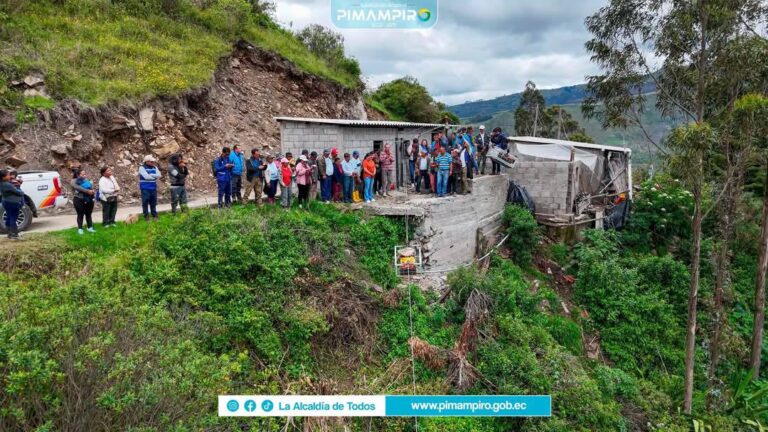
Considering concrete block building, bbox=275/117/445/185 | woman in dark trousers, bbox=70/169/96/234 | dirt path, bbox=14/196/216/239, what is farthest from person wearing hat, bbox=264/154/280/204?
woman in dark trousers, bbox=70/169/96/234

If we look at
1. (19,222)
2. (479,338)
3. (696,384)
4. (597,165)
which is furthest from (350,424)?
(597,165)

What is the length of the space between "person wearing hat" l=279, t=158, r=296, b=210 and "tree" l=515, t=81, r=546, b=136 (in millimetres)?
35409

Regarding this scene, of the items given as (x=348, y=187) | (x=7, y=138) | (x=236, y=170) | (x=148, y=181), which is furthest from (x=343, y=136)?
(x=7, y=138)

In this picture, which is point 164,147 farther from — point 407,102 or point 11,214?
point 407,102

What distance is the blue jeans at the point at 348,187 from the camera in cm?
1170

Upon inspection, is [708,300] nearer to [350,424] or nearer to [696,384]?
[696,384]

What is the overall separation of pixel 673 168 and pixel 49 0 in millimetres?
20130

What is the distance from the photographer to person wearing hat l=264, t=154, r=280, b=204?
A: 36.0 feet

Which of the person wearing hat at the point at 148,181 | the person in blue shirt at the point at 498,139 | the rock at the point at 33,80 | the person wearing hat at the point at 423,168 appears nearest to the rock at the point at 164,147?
the rock at the point at 33,80

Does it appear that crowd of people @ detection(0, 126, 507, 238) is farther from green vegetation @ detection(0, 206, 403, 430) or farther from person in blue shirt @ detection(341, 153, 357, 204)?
green vegetation @ detection(0, 206, 403, 430)

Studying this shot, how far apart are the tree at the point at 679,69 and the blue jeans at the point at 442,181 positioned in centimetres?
425

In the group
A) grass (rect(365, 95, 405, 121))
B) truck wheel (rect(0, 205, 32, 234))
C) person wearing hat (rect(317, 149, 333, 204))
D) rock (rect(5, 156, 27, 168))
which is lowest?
truck wheel (rect(0, 205, 32, 234))

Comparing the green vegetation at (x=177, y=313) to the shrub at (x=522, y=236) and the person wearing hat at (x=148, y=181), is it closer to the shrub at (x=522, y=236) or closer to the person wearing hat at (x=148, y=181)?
the person wearing hat at (x=148, y=181)

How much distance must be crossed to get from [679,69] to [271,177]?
1039 centimetres
